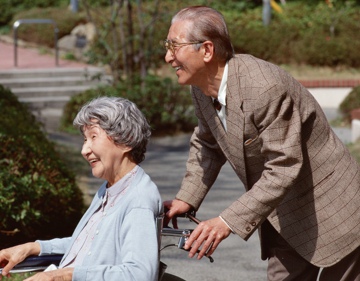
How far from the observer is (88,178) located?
8.96 meters

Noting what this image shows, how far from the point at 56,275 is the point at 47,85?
42.2 feet

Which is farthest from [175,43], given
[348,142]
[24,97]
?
[24,97]

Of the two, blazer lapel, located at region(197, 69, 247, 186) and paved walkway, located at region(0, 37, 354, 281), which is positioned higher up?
blazer lapel, located at region(197, 69, 247, 186)

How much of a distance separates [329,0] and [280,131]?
1847 cm

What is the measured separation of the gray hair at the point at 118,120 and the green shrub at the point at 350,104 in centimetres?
1029

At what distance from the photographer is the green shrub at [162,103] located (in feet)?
39.5

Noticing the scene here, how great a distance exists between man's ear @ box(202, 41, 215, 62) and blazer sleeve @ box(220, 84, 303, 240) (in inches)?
8.9

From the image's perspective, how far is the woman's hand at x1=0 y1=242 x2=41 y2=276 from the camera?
3350mm

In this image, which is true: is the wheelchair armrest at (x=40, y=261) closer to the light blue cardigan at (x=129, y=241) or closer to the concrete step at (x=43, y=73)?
the light blue cardigan at (x=129, y=241)

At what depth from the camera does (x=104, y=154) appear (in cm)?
323

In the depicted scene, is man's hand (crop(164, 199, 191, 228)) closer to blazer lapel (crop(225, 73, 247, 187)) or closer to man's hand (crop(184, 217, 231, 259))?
blazer lapel (crop(225, 73, 247, 187))

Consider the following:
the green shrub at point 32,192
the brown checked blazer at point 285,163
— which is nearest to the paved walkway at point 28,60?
the green shrub at point 32,192

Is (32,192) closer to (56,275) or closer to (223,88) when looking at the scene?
(223,88)

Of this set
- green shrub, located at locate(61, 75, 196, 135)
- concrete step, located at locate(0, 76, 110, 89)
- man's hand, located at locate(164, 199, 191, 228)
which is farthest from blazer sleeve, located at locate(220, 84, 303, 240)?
concrete step, located at locate(0, 76, 110, 89)
